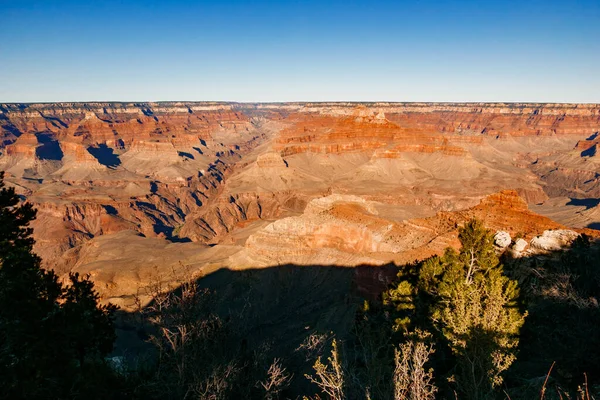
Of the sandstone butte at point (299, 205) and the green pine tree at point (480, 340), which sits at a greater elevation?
the green pine tree at point (480, 340)

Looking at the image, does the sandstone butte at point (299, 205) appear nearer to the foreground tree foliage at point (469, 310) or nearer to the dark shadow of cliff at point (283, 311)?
the dark shadow of cliff at point (283, 311)

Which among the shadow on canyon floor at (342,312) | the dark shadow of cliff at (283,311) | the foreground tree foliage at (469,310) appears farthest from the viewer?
the dark shadow of cliff at (283,311)

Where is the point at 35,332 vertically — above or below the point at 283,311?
above

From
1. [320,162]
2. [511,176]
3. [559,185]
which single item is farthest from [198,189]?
[559,185]

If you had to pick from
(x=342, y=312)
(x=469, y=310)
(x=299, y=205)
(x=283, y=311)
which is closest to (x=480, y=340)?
(x=469, y=310)

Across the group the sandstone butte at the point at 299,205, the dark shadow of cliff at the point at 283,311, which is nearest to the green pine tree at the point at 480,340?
the dark shadow of cliff at the point at 283,311

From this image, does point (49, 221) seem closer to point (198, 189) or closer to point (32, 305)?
point (198, 189)

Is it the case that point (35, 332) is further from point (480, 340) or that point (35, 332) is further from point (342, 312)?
point (342, 312)

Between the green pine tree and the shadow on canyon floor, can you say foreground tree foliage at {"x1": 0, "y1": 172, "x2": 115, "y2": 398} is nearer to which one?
the shadow on canyon floor
